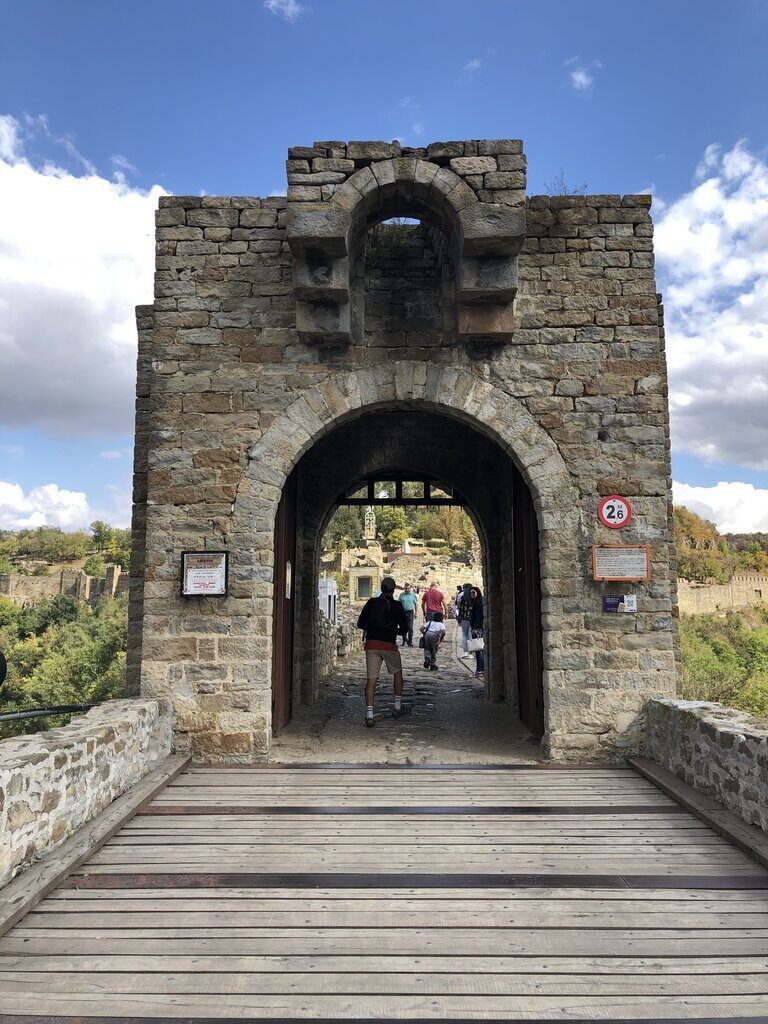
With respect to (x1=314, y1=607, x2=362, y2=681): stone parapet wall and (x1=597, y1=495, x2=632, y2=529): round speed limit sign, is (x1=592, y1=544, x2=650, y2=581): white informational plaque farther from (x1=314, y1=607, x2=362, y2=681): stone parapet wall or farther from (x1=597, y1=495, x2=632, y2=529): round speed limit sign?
(x1=314, y1=607, x2=362, y2=681): stone parapet wall

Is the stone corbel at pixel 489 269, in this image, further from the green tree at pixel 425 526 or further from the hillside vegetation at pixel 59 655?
the green tree at pixel 425 526

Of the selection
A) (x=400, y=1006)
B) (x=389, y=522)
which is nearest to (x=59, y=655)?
(x=389, y=522)

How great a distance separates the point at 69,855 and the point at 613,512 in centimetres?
413

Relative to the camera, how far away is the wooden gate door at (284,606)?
6199 millimetres

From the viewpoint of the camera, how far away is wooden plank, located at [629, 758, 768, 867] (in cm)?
334

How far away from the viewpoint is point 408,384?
17.9 feet

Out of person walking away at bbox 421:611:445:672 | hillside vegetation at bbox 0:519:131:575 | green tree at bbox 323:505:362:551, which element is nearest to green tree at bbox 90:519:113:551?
hillside vegetation at bbox 0:519:131:575

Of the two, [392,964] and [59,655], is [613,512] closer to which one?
[392,964]

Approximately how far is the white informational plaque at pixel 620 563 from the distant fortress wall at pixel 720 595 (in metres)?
37.0

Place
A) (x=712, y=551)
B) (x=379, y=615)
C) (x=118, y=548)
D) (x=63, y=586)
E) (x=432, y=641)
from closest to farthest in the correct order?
(x=379, y=615) < (x=432, y=641) < (x=63, y=586) < (x=712, y=551) < (x=118, y=548)

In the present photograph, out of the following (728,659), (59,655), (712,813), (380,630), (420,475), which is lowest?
(728,659)

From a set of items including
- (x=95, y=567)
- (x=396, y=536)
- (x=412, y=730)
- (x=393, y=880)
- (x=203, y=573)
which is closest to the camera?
(x=393, y=880)

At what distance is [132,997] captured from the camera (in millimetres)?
2240

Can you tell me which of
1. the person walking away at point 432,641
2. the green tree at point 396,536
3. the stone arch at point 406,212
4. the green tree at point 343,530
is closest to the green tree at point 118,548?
the green tree at point 343,530
